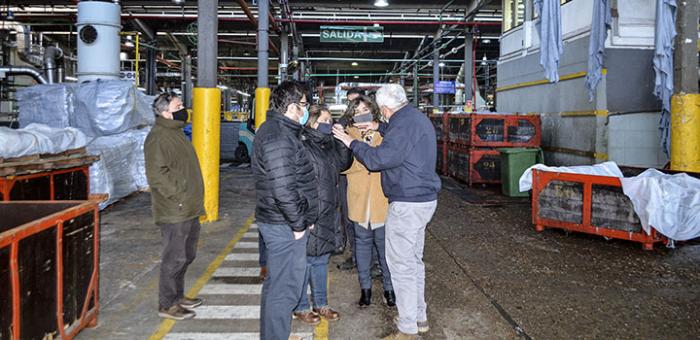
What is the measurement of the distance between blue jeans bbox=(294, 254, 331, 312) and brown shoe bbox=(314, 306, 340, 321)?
4 centimetres

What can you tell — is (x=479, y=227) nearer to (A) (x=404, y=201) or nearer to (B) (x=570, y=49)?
(A) (x=404, y=201)

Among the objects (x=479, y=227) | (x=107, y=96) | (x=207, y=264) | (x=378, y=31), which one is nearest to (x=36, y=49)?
(x=107, y=96)

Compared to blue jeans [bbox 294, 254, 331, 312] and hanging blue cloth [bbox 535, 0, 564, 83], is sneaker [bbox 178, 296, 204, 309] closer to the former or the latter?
blue jeans [bbox 294, 254, 331, 312]

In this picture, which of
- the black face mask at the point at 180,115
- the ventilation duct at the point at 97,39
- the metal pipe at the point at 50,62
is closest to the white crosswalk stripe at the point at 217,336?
the black face mask at the point at 180,115

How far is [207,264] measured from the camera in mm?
6074

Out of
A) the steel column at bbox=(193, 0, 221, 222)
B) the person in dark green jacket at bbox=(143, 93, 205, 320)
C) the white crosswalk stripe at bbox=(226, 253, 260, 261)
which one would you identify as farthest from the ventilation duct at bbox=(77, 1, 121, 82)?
the person in dark green jacket at bbox=(143, 93, 205, 320)

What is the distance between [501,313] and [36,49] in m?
19.8

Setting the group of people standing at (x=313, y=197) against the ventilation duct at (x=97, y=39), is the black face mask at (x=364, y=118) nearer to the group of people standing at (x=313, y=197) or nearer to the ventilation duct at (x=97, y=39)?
the group of people standing at (x=313, y=197)

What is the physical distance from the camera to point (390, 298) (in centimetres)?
475

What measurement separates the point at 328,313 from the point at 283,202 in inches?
65.5

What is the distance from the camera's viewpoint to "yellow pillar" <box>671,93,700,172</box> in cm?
832

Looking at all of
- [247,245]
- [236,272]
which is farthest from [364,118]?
[247,245]

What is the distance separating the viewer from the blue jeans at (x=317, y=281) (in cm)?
425

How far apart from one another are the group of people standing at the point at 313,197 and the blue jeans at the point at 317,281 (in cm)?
1
